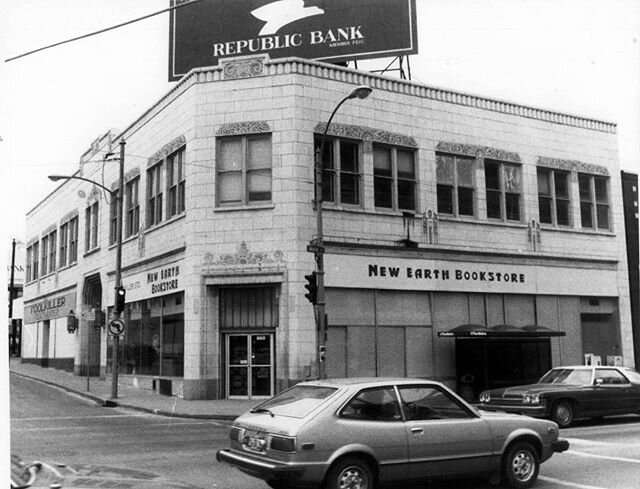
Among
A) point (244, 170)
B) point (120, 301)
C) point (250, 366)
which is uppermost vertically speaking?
point (244, 170)

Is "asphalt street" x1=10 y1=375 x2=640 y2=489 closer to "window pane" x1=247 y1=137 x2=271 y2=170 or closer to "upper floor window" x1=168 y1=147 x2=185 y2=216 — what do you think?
"upper floor window" x1=168 y1=147 x2=185 y2=216

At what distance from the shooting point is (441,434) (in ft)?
28.0

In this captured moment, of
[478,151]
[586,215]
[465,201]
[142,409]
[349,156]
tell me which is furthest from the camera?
[586,215]

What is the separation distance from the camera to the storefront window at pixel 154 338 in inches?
955

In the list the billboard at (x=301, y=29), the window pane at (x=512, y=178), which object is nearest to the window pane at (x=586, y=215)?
the window pane at (x=512, y=178)

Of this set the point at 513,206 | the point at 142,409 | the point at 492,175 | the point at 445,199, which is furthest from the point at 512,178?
the point at 142,409

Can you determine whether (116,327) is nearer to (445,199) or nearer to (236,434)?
(445,199)

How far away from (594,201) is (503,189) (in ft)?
16.2

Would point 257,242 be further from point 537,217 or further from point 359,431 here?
point 359,431

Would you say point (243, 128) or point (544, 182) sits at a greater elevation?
point (243, 128)

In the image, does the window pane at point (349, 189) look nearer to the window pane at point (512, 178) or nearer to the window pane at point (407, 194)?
the window pane at point (407, 194)

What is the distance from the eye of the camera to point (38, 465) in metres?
6.53

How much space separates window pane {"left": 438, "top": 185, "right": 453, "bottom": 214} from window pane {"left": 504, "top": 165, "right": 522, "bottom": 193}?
2.74 metres

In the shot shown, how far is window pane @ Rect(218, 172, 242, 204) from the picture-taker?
76.3 ft
